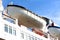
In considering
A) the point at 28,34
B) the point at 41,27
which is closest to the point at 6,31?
the point at 28,34

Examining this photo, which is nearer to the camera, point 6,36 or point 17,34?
point 6,36

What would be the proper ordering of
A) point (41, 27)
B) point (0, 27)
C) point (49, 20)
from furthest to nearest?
point (49, 20)
point (41, 27)
point (0, 27)

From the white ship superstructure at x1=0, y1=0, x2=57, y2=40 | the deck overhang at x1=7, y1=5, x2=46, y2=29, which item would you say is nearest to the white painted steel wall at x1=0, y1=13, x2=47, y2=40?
the white ship superstructure at x1=0, y1=0, x2=57, y2=40

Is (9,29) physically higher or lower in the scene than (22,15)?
lower

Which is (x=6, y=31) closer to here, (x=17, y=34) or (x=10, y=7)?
(x=17, y=34)

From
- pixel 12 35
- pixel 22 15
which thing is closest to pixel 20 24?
pixel 22 15

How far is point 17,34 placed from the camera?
3472cm

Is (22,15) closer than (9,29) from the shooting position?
No

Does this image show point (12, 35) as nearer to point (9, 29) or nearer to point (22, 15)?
point (9, 29)

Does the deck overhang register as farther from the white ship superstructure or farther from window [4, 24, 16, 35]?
window [4, 24, 16, 35]

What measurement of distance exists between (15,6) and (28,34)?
18.8 ft

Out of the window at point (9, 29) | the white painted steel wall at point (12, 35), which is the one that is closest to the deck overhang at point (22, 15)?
the white painted steel wall at point (12, 35)

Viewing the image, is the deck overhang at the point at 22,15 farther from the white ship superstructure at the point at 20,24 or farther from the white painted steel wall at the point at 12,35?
the white painted steel wall at the point at 12,35

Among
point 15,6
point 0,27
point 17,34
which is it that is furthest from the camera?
point 15,6
